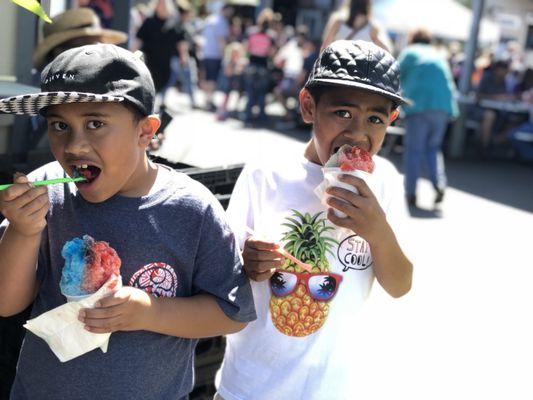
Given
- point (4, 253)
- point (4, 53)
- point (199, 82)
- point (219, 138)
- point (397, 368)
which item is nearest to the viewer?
point (4, 253)

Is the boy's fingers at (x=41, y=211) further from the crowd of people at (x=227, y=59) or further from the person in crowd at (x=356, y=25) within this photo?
the crowd of people at (x=227, y=59)

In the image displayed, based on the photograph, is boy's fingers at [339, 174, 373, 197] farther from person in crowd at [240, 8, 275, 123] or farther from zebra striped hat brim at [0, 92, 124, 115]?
person in crowd at [240, 8, 275, 123]

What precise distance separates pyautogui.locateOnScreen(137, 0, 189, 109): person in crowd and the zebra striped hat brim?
11.5 metres

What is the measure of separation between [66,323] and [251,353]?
2.16 ft

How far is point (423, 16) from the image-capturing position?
21.0 meters

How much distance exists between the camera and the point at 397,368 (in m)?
4.88

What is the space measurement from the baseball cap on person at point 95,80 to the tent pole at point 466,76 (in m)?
12.2

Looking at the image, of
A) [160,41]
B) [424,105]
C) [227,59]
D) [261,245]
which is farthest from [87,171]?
[227,59]

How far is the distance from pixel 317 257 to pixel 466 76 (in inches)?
470

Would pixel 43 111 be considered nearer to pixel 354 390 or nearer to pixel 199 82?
pixel 354 390

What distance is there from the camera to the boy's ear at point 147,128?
2.04 metres

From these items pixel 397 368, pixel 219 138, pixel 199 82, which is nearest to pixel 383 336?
pixel 397 368

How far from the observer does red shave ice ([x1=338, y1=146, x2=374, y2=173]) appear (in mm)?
2205

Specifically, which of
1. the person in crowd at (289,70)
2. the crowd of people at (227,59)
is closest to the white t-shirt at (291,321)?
the crowd of people at (227,59)
